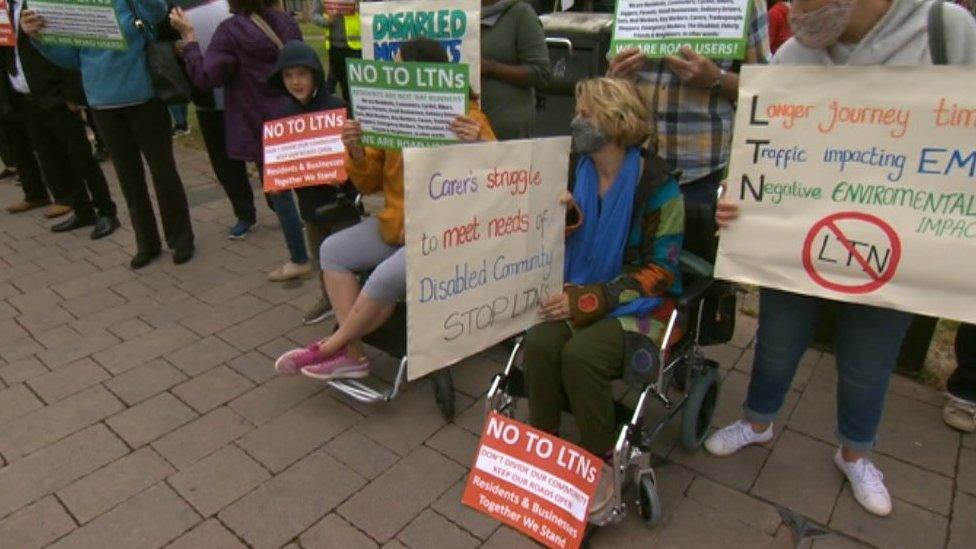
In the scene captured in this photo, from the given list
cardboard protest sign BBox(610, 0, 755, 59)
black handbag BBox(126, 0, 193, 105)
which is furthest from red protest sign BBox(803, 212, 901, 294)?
black handbag BBox(126, 0, 193, 105)

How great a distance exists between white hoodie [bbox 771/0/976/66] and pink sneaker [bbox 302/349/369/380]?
2.29 m

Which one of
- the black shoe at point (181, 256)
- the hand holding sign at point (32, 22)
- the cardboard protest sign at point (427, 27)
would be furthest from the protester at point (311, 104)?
the hand holding sign at point (32, 22)

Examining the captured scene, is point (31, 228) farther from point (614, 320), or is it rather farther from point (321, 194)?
point (614, 320)

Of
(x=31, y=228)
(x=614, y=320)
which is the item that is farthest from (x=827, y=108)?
(x=31, y=228)

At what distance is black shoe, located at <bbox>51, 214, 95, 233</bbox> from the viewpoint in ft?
17.8

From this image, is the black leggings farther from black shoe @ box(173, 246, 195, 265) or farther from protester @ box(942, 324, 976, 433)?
protester @ box(942, 324, 976, 433)

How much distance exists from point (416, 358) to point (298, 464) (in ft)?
2.95

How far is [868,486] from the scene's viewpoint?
7.70 feet

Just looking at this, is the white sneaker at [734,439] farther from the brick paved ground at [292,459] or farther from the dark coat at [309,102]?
the dark coat at [309,102]

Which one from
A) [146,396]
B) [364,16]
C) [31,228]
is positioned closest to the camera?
[364,16]

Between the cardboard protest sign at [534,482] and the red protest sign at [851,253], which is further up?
the red protest sign at [851,253]

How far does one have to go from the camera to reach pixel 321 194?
144 inches

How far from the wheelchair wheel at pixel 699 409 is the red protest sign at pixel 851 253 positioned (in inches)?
28.5

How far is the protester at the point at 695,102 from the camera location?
97.5 inches
